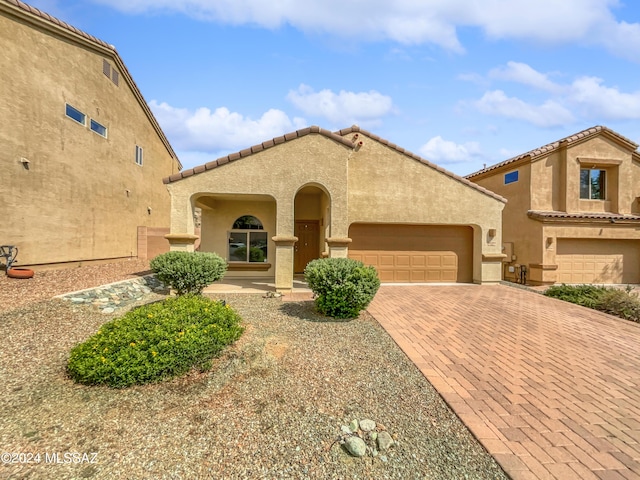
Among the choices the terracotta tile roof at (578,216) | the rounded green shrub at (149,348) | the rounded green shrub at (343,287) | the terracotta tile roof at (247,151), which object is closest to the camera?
the rounded green shrub at (149,348)

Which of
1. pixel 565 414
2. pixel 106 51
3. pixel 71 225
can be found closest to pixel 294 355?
pixel 565 414

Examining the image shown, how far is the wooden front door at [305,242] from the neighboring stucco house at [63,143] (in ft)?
31.5

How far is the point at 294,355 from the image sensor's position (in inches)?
183

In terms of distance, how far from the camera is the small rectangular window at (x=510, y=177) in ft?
47.8

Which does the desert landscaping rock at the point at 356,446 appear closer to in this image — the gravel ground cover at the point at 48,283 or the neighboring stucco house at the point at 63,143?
the gravel ground cover at the point at 48,283

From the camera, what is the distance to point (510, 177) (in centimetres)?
1490

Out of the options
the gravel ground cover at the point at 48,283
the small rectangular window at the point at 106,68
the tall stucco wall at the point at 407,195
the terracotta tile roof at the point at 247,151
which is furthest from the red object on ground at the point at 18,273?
the tall stucco wall at the point at 407,195

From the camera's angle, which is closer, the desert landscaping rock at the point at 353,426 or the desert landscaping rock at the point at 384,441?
the desert landscaping rock at the point at 384,441

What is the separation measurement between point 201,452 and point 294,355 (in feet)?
6.80

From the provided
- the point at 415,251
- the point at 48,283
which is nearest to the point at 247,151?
the point at 48,283

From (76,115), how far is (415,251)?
52.7 feet

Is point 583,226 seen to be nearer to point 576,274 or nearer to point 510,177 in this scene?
point 576,274

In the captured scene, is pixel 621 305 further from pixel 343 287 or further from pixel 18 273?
pixel 18 273

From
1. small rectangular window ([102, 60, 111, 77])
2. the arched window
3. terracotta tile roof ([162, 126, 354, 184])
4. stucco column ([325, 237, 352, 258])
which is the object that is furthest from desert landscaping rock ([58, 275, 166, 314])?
small rectangular window ([102, 60, 111, 77])
